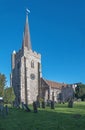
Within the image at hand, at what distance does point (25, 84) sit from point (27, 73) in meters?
3.64

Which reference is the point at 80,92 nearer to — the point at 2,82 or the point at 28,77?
the point at 28,77

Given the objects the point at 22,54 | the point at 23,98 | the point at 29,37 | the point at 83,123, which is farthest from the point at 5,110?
the point at 29,37

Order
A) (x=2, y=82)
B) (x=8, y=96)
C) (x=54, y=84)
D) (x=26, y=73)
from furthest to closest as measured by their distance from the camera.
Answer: (x=54, y=84) → (x=26, y=73) → (x=8, y=96) → (x=2, y=82)

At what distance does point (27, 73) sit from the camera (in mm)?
89625

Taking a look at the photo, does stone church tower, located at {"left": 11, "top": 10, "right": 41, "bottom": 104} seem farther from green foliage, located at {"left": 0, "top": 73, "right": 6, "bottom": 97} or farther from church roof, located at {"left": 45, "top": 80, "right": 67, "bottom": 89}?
green foliage, located at {"left": 0, "top": 73, "right": 6, "bottom": 97}

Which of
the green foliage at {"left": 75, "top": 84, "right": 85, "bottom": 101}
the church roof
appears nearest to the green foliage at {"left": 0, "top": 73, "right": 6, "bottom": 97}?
the green foliage at {"left": 75, "top": 84, "right": 85, "bottom": 101}

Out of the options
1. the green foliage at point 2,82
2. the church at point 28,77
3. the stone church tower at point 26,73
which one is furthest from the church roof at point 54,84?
the green foliage at point 2,82

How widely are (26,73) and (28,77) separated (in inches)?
59.7

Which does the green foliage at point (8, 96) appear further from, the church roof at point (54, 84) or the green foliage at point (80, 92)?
the church roof at point (54, 84)

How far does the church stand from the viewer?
88.1m

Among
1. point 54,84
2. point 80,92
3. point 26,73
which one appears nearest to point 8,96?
point 26,73

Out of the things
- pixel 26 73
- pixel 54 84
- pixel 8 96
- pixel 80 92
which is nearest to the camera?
pixel 8 96

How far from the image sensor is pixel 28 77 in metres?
89.9

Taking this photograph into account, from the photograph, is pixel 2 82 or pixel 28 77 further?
pixel 28 77
